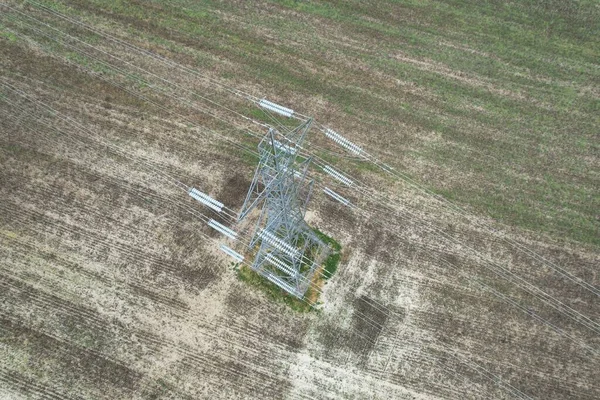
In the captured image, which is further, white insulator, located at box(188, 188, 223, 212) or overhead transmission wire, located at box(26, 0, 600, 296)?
overhead transmission wire, located at box(26, 0, 600, 296)

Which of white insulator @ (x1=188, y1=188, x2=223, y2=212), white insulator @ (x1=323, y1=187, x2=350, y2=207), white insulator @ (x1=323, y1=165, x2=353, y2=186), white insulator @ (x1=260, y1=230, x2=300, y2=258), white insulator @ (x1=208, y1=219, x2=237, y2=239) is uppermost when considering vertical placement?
white insulator @ (x1=323, y1=165, x2=353, y2=186)

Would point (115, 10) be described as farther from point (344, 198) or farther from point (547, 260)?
point (547, 260)

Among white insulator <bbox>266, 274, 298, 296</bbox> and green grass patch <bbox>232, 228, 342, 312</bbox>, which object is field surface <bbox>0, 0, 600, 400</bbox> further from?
white insulator <bbox>266, 274, 298, 296</bbox>

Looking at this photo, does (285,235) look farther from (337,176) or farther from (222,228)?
(337,176)

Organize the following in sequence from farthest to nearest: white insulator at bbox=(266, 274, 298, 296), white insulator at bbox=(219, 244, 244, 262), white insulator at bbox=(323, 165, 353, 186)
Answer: white insulator at bbox=(323, 165, 353, 186) → white insulator at bbox=(266, 274, 298, 296) → white insulator at bbox=(219, 244, 244, 262)

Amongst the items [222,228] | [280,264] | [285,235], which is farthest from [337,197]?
[222,228]

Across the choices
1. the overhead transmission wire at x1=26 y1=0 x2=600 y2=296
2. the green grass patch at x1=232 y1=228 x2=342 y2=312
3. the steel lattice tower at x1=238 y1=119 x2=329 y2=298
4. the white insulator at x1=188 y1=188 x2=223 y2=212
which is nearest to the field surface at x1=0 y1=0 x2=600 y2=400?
the overhead transmission wire at x1=26 y1=0 x2=600 y2=296

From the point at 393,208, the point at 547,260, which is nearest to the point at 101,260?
the point at 393,208
